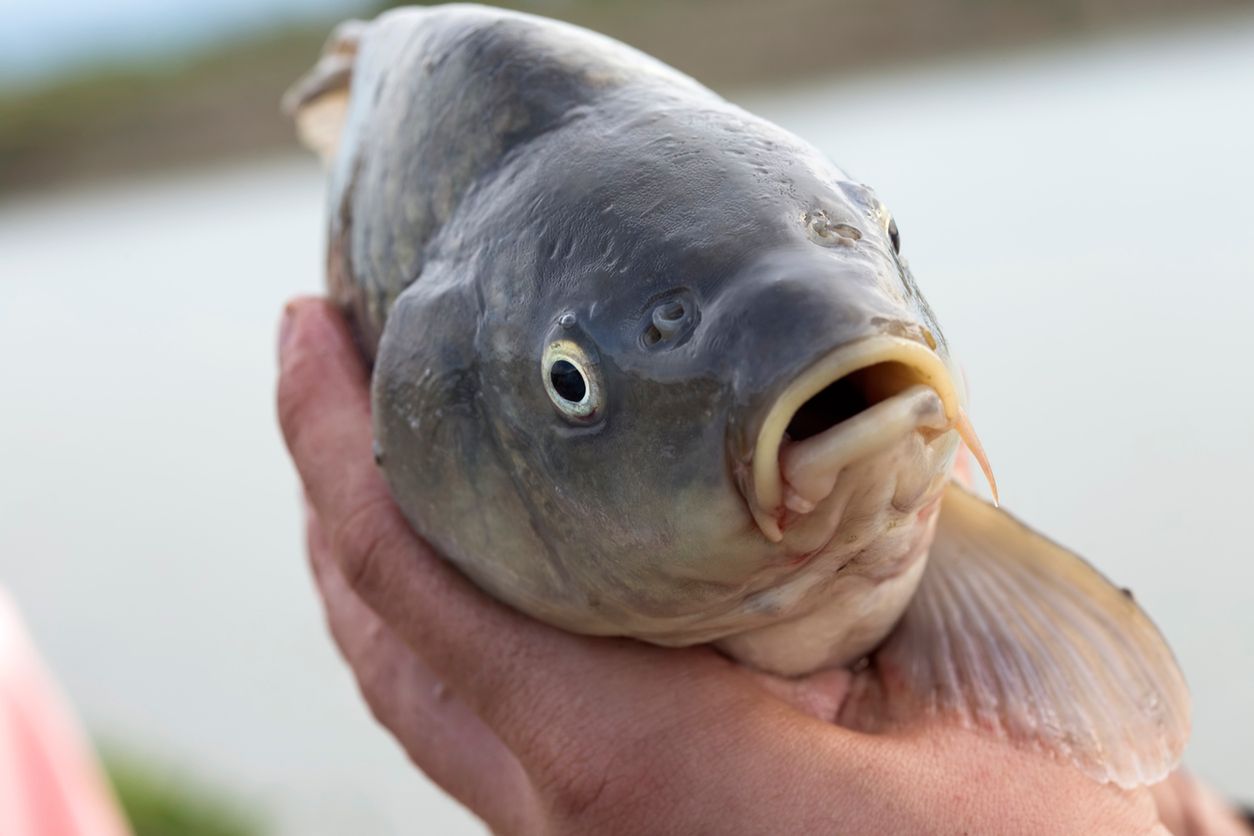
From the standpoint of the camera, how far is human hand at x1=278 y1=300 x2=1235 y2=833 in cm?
114

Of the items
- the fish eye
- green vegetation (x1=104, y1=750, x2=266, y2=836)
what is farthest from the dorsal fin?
green vegetation (x1=104, y1=750, x2=266, y2=836)

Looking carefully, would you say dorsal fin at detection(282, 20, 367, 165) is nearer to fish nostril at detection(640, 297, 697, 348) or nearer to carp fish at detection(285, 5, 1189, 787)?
carp fish at detection(285, 5, 1189, 787)

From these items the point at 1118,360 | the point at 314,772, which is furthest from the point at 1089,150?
the point at 314,772

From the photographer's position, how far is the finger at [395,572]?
1.25 meters

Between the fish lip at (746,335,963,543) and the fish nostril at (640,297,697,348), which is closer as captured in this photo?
the fish lip at (746,335,963,543)

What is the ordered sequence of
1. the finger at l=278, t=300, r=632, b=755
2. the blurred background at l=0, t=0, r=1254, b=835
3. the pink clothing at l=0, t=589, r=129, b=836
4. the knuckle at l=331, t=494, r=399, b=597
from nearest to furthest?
1. the finger at l=278, t=300, r=632, b=755
2. the knuckle at l=331, t=494, r=399, b=597
3. the pink clothing at l=0, t=589, r=129, b=836
4. the blurred background at l=0, t=0, r=1254, b=835

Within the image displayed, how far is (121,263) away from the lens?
8617mm

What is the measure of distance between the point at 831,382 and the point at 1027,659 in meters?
0.60

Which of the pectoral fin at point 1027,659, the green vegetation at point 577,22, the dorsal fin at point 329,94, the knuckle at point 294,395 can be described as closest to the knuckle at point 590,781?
the pectoral fin at point 1027,659

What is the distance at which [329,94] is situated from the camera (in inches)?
76.0

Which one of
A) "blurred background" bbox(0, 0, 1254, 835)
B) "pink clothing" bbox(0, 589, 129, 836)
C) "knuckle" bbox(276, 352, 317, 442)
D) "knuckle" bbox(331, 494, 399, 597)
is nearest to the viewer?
"knuckle" bbox(331, 494, 399, 597)

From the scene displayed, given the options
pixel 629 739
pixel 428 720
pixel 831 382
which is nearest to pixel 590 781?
pixel 629 739

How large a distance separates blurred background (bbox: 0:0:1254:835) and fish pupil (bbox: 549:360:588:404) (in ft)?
1.57

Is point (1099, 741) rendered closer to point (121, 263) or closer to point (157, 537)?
point (157, 537)
